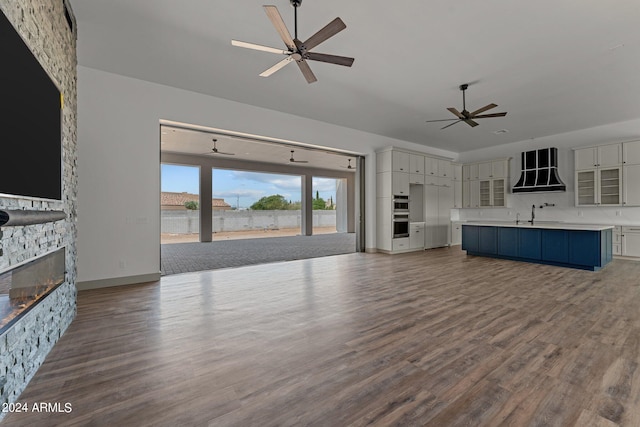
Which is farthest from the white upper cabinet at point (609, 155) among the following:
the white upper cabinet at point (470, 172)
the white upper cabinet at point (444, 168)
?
the white upper cabinet at point (444, 168)

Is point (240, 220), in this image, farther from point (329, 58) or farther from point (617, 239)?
point (617, 239)

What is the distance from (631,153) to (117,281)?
10229mm

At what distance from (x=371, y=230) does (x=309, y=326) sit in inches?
199

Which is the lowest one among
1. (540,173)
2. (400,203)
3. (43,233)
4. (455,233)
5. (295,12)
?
(455,233)

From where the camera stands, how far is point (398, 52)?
145 inches

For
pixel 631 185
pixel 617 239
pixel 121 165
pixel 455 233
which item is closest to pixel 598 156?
pixel 631 185

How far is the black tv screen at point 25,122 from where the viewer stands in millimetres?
1532

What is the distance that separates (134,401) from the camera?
167cm

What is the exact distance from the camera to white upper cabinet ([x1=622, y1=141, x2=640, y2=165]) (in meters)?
6.10

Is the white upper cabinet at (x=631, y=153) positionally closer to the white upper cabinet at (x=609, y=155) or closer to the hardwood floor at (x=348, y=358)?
the white upper cabinet at (x=609, y=155)

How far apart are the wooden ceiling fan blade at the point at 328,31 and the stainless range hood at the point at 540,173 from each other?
7318 mm

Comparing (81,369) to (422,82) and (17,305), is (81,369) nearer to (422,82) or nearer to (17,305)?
(17,305)

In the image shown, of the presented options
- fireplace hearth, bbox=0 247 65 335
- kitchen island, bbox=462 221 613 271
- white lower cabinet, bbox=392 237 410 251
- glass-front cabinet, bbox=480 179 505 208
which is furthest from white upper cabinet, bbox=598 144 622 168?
fireplace hearth, bbox=0 247 65 335

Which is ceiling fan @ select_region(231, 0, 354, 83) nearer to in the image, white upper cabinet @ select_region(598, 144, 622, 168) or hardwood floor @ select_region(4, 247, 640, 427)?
hardwood floor @ select_region(4, 247, 640, 427)
